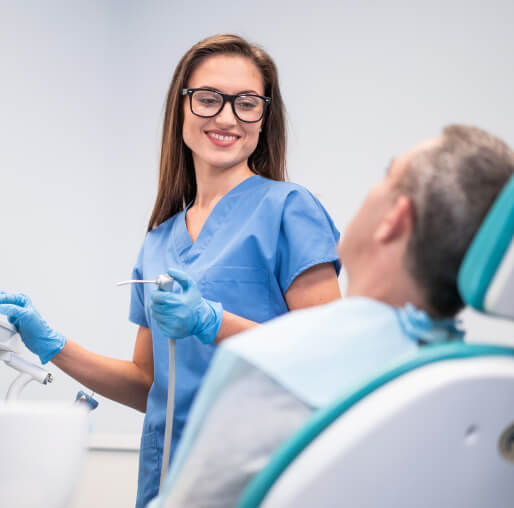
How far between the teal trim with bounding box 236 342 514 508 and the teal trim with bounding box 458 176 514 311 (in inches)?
2.6

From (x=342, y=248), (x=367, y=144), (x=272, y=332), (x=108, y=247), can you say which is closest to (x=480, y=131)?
Answer: (x=342, y=248)

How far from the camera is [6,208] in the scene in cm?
223

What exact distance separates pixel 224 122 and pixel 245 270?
1.16 feet

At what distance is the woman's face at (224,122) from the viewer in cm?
149

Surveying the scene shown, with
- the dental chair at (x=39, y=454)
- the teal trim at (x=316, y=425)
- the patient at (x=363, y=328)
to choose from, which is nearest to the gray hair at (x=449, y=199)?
the patient at (x=363, y=328)

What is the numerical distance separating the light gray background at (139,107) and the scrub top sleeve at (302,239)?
3.09 feet

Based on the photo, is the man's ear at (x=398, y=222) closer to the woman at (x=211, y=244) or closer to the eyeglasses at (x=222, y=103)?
the woman at (x=211, y=244)

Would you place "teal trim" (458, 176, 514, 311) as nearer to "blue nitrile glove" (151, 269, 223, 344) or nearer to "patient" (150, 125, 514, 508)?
"patient" (150, 125, 514, 508)

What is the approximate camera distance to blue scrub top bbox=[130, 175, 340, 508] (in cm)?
138

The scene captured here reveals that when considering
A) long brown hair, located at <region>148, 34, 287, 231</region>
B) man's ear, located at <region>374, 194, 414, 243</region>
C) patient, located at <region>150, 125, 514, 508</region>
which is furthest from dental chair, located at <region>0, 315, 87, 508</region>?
long brown hair, located at <region>148, 34, 287, 231</region>

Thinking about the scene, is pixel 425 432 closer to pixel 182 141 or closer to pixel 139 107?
pixel 182 141

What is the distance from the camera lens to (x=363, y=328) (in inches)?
27.3

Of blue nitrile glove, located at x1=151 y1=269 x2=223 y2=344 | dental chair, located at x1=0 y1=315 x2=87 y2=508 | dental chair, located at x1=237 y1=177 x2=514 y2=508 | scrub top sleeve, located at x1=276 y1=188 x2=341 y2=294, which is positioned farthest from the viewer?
scrub top sleeve, located at x1=276 y1=188 x2=341 y2=294

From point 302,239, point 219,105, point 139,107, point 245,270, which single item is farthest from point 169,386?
point 139,107
